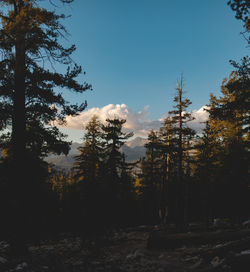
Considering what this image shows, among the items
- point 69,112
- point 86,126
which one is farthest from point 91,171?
point 69,112

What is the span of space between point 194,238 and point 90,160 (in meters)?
17.7

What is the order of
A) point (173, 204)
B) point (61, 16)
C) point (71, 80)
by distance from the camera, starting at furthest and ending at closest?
1. point (173, 204)
2. point (71, 80)
3. point (61, 16)

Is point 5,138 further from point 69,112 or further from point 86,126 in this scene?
point 86,126

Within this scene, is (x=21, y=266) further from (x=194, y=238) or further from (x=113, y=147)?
(x=113, y=147)

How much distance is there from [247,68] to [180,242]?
9.92m

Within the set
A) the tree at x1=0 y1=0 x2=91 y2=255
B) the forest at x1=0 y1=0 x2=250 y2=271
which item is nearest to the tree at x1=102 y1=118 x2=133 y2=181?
the forest at x1=0 y1=0 x2=250 y2=271

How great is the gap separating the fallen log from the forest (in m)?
3.37

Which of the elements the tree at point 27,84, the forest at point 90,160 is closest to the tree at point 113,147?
the forest at point 90,160

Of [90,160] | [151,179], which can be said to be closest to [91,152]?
[90,160]

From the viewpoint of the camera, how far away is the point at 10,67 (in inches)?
342

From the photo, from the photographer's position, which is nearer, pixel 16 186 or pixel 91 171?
pixel 16 186

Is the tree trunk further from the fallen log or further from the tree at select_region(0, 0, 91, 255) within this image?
the fallen log

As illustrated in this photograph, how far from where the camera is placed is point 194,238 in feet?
26.2

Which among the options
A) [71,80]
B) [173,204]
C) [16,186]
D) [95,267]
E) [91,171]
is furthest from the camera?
[173,204]
